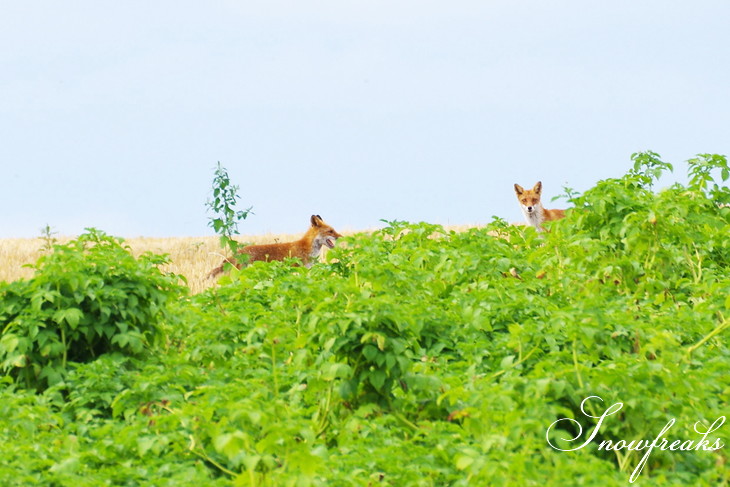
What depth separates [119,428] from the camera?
238 inches

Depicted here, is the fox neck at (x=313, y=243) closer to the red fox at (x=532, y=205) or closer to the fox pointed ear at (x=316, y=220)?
the fox pointed ear at (x=316, y=220)

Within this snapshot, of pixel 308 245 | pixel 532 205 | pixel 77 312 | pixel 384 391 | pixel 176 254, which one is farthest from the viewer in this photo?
pixel 176 254

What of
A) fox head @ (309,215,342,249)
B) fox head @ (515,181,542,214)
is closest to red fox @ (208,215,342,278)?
fox head @ (309,215,342,249)

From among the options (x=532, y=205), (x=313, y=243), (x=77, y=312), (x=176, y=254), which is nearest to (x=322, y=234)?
(x=313, y=243)

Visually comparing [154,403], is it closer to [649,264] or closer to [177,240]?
[649,264]

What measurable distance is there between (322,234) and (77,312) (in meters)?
10.1

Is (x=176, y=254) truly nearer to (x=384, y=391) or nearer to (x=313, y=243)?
(x=313, y=243)

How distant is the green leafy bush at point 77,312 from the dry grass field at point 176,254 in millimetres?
7723

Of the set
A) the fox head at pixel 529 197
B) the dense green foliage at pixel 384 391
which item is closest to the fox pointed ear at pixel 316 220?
the fox head at pixel 529 197

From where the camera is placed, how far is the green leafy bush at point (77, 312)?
729 cm

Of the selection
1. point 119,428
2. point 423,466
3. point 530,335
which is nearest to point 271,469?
point 423,466

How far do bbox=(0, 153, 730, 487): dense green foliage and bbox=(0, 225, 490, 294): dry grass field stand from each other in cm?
817

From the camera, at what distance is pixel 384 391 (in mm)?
5996

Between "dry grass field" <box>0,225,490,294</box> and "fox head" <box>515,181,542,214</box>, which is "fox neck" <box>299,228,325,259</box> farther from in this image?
"fox head" <box>515,181,542,214</box>
